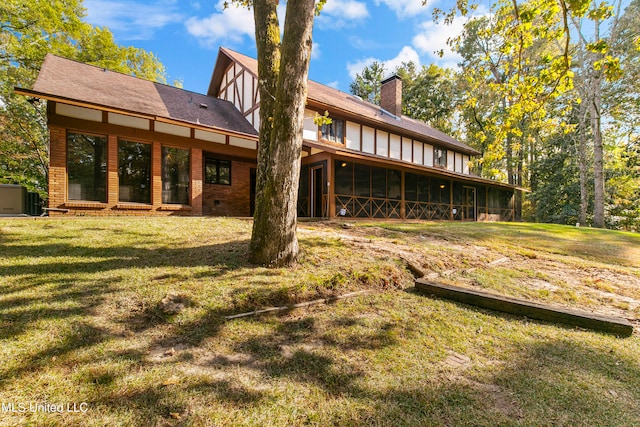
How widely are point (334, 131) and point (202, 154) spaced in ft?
21.3

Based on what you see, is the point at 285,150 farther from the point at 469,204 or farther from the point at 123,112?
the point at 469,204

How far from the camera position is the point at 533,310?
3.47 m

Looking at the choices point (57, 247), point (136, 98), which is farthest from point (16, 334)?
point (136, 98)

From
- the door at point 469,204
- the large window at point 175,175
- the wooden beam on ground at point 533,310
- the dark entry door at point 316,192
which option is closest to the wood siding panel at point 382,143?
the dark entry door at point 316,192

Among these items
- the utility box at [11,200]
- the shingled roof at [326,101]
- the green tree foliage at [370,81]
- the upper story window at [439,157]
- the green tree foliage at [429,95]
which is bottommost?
the utility box at [11,200]

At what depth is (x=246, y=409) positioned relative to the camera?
1812 millimetres

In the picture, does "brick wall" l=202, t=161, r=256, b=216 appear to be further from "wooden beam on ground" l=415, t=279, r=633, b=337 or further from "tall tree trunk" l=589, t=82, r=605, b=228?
"tall tree trunk" l=589, t=82, r=605, b=228

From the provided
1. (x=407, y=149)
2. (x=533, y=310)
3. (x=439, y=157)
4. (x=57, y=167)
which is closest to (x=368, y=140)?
(x=407, y=149)

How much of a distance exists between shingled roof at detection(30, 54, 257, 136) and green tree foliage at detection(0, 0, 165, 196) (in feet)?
27.4

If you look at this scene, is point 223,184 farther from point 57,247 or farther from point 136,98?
point 57,247

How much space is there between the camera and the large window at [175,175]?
9906mm

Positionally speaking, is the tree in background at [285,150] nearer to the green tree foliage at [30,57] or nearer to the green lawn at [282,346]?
the green lawn at [282,346]

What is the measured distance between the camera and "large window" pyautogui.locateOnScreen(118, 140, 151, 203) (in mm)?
9152

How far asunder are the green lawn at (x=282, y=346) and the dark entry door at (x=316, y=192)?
24.9ft
